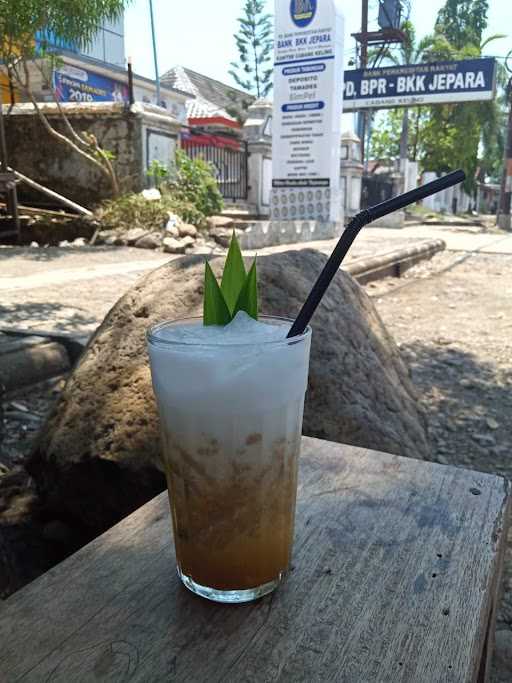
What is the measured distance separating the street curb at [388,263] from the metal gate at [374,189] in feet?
43.3

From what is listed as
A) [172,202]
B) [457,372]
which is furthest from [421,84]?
[457,372]

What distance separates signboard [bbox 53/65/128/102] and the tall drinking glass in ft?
56.7

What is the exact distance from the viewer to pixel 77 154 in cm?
1006

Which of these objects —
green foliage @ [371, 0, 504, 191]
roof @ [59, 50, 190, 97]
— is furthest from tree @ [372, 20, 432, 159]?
roof @ [59, 50, 190, 97]

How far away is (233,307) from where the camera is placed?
0.81m

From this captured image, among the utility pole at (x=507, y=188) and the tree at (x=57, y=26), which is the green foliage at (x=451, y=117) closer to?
the utility pole at (x=507, y=188)

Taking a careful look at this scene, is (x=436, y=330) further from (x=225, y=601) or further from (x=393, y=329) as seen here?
(x=225, y=601)

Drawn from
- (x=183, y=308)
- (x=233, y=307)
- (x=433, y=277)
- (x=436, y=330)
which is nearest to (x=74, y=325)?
(x=183, y=308)

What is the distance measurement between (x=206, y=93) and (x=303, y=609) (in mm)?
34126

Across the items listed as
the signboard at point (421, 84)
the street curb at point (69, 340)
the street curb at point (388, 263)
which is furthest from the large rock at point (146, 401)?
the signboard at point (421, 84)

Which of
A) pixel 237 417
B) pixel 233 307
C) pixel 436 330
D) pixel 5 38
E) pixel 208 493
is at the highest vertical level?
pixel 5 38

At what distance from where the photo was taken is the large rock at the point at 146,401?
173 centimetres

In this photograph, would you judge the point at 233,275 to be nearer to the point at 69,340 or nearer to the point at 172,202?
the point at 69,340

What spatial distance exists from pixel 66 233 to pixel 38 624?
9047 millimetres
